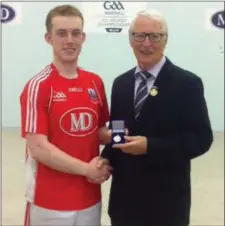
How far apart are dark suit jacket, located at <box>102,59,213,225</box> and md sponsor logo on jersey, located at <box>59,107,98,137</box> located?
0.10 meters

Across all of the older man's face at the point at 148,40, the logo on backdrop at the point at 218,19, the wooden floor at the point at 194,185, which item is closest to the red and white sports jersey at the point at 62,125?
the older man's face at the point at 148,40

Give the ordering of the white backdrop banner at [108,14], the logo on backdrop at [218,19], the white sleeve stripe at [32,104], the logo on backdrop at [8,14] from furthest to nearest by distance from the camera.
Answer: the logo on backdrop at [218,19], the logo on backdrop at [8,14], the white backdrop banner at [108,14], the white sleeve stripe at [32,104]

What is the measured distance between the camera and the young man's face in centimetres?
152

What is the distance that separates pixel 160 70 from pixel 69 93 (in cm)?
33

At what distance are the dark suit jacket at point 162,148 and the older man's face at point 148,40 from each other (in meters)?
0.06

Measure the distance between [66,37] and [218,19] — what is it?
3.20 metres

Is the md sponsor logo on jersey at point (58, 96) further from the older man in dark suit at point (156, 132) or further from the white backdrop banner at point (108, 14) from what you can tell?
the white backdrop banner at point (108, 14)

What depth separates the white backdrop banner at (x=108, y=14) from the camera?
334 centimetres

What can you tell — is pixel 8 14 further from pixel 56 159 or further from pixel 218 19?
pixel 56 159

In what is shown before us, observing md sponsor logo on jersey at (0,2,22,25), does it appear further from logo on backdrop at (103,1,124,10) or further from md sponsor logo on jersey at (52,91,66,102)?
md sponsor logo on jersey at (52,91,66,102)

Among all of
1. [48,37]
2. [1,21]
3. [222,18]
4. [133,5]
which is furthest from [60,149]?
[222,18]

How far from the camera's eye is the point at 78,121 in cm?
153

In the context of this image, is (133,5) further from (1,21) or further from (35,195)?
(35,195)

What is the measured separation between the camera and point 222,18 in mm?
4410
